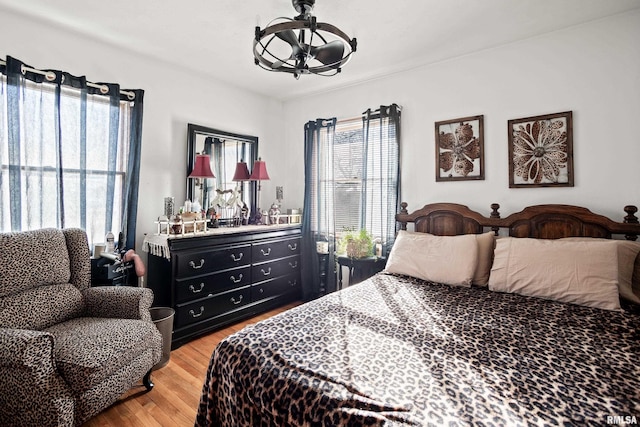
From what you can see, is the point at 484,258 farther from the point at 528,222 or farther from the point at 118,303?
the point at 118,303

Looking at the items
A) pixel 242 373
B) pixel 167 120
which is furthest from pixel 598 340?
pixel 167 120

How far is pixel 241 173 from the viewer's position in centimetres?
365

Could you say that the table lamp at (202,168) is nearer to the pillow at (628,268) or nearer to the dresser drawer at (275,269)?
the dresser drawer at (275,269)

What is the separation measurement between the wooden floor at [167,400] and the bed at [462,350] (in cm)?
65

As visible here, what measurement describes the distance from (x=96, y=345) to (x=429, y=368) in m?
1.74

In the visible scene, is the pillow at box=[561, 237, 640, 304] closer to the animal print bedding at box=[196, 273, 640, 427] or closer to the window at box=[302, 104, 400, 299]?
the animal print bedding at box=[196, 273, 640, 427]

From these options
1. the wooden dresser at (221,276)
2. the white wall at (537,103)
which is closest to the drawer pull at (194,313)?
the wooden dresser at (221,276)

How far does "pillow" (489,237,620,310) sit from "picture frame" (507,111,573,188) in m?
0.63

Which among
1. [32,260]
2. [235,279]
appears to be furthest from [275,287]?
[32,260]

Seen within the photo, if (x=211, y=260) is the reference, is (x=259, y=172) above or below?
above

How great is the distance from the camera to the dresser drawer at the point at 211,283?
2807mm

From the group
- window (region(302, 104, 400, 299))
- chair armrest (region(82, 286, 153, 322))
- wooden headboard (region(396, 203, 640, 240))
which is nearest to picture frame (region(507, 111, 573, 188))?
wooden headboard (region(396, 203, 640, 240))

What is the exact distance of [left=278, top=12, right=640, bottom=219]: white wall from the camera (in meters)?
2.28

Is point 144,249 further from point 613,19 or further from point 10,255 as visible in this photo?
point 613,19
